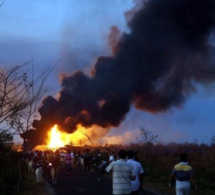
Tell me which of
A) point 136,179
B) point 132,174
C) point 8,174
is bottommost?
point 136,179

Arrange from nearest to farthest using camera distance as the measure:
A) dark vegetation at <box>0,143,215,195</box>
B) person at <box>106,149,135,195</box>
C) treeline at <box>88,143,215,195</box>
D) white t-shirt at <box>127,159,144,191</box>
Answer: person at <box>106,149,135,195</box>
white t-shirt at <box>127,159,144,191</box>
dark vegetation at <box>0,143,215,195</box>
treeline at <box>88,143,215,195</box>

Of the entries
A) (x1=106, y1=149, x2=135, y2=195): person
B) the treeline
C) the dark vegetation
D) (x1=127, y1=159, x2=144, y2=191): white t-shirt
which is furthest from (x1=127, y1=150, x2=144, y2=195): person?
the treeline

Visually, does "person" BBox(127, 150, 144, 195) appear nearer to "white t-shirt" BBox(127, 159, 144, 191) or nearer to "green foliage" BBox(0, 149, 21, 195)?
"white t-shirt" BBox(127, 159, 144, 191)

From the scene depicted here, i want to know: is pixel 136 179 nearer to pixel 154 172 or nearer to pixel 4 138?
pixel 4 138

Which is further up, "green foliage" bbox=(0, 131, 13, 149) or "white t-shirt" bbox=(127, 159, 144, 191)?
"green foliage" bbox=(0, 131, 13, 149)

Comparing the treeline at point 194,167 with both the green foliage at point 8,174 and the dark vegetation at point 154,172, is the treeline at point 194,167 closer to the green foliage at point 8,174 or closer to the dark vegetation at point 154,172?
the dark vegetation at point 154,172

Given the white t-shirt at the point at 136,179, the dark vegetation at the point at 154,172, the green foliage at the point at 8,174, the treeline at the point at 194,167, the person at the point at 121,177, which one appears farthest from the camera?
the treeline at the point at 194,167

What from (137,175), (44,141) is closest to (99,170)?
(44,141)

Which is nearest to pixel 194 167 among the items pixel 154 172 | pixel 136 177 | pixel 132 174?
pixel 154 172

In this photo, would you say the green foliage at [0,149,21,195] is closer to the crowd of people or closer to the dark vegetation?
Result: the dark vegetation

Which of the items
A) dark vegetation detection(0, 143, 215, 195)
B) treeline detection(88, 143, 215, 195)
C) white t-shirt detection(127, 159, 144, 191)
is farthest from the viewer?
treeline detection(88, 143, 215, 195)

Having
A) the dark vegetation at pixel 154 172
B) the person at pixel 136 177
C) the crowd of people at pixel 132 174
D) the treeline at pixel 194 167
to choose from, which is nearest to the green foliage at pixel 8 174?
the dark vegetation at pixel 154 172

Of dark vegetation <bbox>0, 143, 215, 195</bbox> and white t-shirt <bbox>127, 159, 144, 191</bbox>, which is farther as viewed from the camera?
dark vegetation <bbox>0, 143, 215, 195</bbox>

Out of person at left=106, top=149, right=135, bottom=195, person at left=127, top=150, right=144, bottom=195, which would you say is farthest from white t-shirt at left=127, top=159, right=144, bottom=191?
person at left=106, top=149, right=135, bottom=195
